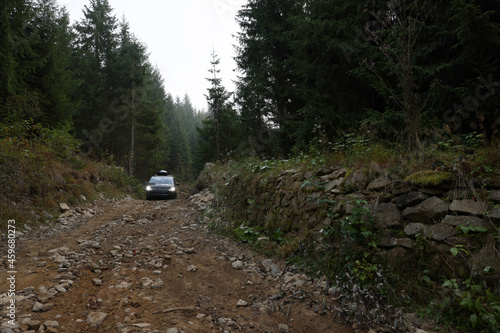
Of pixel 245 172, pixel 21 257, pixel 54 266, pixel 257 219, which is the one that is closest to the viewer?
pixel 54 266

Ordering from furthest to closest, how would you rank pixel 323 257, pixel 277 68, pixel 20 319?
pixel 277 68
pixel 323 257
pixel 20 319

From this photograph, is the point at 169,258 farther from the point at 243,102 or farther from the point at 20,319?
the point at 243,102

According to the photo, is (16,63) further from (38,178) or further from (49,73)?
(38,178)

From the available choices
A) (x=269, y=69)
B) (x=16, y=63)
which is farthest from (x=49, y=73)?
(x=269, y=69)

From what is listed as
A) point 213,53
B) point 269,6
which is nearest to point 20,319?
point 269,6

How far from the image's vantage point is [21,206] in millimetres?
7000

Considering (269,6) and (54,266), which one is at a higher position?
(269,6)

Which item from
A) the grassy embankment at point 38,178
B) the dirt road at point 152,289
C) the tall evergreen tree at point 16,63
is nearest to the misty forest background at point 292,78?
the tall evergreen tree at point 16,63

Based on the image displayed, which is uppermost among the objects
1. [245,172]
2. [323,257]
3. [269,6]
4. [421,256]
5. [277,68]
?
[269,6]

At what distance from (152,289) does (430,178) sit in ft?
15.1

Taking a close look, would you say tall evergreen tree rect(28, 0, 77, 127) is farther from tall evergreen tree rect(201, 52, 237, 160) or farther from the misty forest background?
tall evergreen tree rect(201, 52, 237, 160)

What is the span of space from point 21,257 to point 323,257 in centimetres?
587

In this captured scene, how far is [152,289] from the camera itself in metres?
3.82

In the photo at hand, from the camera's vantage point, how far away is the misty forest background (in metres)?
5.20
